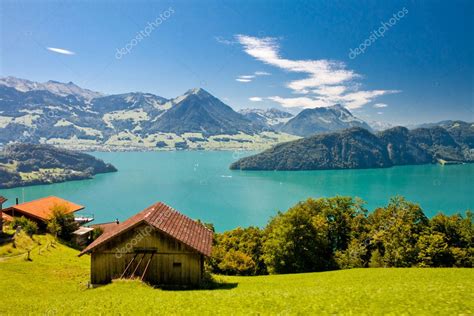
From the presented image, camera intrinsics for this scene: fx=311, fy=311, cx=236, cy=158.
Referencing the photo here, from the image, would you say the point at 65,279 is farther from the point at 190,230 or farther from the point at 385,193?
the point at 385,193

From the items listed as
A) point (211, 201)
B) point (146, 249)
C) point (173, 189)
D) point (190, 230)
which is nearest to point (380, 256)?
point (190, 230)

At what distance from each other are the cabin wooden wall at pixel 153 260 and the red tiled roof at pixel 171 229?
0.47 m

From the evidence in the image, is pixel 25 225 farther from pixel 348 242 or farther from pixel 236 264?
pixel 348 242

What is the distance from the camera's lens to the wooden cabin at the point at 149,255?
76.7 ft

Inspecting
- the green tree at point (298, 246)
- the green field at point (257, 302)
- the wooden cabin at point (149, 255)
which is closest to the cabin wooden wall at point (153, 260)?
the wooden cabin at point (149, 255)

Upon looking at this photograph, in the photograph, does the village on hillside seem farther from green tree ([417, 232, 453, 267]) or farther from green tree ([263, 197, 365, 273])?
green tree ([417, 232, 453, 267])

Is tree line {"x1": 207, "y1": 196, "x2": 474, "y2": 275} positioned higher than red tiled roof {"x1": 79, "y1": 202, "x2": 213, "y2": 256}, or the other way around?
red tiled roof {"x1": 79, "y1": 202, "x2": 213, "y2": 256}

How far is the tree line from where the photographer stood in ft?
138

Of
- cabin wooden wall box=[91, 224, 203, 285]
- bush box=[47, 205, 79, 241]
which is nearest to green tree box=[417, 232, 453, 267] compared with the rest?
cabin wooden wall box=[91, 224, 203, 285]

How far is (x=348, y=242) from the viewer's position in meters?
52.0

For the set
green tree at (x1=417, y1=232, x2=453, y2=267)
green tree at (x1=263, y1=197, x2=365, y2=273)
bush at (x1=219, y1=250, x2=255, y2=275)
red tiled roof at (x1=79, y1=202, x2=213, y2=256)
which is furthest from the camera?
bush at (x1=219, y1=250, x2=255, y2=275)

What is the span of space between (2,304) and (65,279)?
28.3ft

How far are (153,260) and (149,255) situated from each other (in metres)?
0.48

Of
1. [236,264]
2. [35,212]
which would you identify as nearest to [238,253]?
[236,264]
